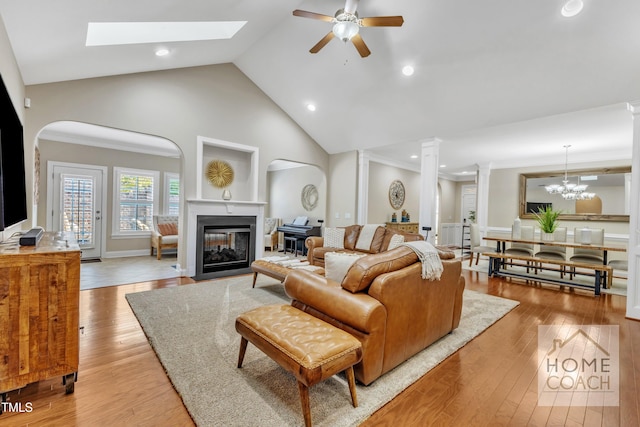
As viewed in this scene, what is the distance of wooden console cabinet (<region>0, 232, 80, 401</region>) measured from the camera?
5.13 feet

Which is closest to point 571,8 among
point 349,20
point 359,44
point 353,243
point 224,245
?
point 359,44

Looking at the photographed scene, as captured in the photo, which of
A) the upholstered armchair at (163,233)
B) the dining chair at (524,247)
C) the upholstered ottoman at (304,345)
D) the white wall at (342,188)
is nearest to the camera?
the upholstered ottoman at (304,345)

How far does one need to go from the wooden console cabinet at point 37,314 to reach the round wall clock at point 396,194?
6.76 m

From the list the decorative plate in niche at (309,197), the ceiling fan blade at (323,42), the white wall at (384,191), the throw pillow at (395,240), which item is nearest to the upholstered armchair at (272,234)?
the decorative plate in niche at (309,197)

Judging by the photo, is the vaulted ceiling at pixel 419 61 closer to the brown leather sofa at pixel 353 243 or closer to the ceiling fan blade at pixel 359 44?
the ceiling fan blade at pixel 359 44

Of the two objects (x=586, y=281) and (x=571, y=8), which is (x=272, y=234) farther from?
(x=571, y=8)

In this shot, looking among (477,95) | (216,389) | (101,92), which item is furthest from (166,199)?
(477,95)

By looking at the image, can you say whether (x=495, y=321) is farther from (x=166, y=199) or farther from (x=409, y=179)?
(x=166, y=199)

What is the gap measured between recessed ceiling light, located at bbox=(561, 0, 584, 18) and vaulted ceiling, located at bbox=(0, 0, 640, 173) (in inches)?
2.4

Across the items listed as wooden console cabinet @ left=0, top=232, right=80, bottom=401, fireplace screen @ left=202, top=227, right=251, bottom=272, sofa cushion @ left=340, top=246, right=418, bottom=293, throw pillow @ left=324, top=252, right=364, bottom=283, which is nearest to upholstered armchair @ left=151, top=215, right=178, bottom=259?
fireplace screen @ left=202, top=227, right=251, bottom=272

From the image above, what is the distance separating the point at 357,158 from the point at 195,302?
4.39m

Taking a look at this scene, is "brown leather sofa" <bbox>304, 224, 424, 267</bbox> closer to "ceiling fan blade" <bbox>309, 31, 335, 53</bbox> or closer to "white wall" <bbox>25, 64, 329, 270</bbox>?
"white wall" <bbox>25, 64, 329, 270</bbox>

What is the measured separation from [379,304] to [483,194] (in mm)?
7115

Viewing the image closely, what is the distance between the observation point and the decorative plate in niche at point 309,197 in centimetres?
749
